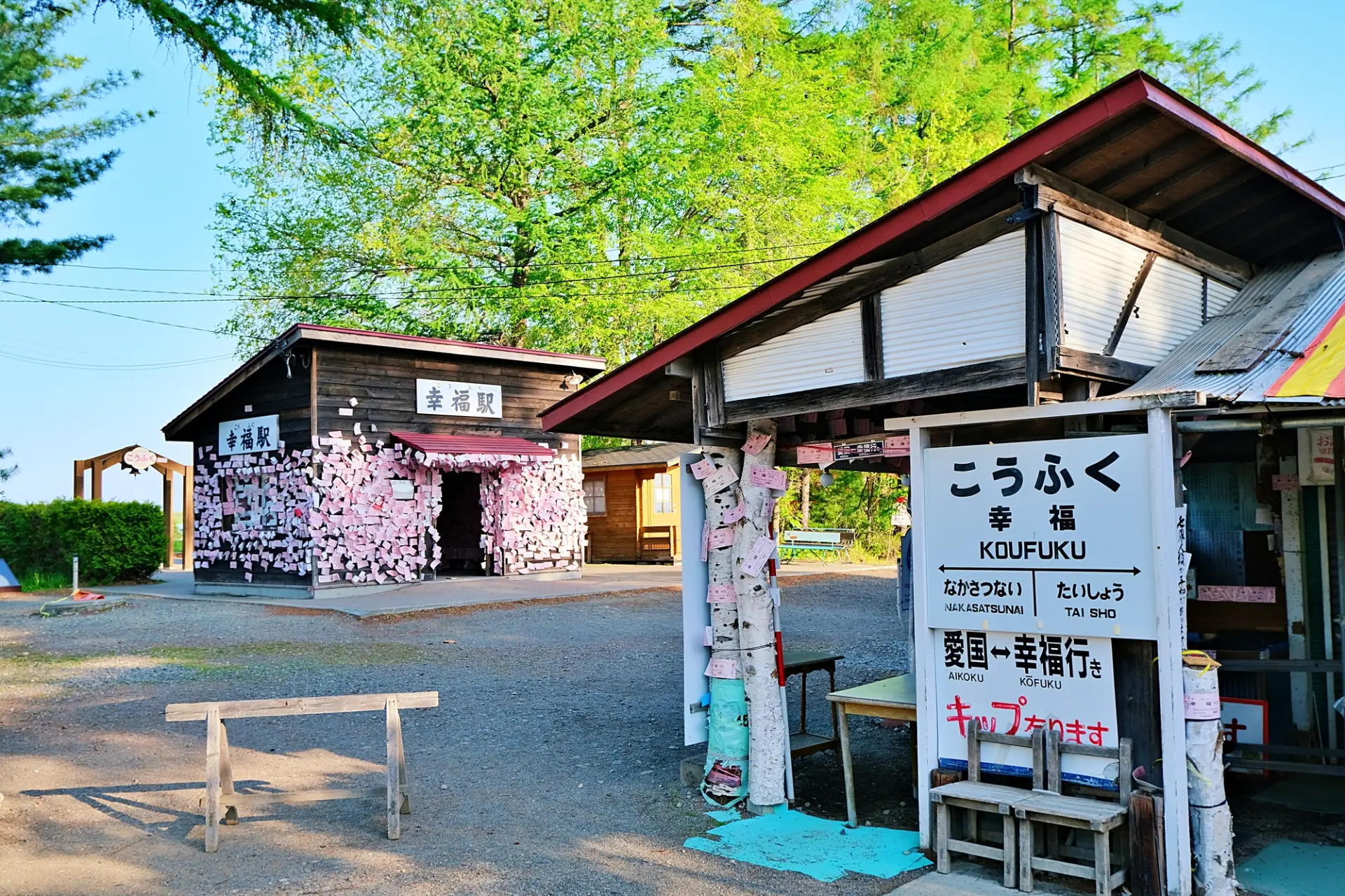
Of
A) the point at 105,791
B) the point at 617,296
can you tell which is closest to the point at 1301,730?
the point at 105,791

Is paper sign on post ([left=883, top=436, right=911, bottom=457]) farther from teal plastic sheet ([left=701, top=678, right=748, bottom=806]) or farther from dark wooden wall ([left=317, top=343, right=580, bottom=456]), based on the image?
dark wooden wall ([left=317, top=343, right=580, bottom=456])

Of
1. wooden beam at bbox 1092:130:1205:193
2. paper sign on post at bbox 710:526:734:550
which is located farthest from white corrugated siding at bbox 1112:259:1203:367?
paper sign on post at bbox 710:526:734:550

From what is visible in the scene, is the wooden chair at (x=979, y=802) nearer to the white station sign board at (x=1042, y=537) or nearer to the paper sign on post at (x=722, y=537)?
the white station sign board at (x=1042, y=537)

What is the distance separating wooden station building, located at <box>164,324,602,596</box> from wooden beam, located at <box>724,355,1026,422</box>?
485 inches

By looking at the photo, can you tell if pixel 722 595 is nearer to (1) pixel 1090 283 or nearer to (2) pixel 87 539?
(1) pixel 1090 283

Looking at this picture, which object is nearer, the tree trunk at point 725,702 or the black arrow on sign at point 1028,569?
the black arrow on sign at point 1028,569

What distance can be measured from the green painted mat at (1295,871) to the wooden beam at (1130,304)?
268 cm

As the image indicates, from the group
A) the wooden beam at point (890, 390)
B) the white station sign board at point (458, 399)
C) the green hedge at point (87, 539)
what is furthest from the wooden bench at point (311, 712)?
the green hedge at point (87, 539)

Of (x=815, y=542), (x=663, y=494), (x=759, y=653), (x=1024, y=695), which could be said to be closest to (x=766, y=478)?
(x=759, y=653)

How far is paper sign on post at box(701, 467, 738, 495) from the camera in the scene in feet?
22.3

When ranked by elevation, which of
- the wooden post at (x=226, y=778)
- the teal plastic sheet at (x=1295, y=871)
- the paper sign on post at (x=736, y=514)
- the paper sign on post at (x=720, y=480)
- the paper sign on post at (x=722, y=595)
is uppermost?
the paper sign on post at (x=720, y=480)

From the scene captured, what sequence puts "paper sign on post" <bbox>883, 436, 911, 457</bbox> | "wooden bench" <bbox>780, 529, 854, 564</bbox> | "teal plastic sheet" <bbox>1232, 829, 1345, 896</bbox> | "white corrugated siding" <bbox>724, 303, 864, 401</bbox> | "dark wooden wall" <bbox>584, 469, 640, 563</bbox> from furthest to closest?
1. "dark wooden wall" <bbox>584, 469, 640, 563</bbox>
2. "wooden bench" <bbox>780, 529, 854, 564</bbox>
3. "paper sign on post" <bbox>883, 436, 911, 457</bbox>
4. "white corrugated siding" <bbox>724, 303, 864, 401</bbox>
5. "teal plastic sheet" <bbox>1232, 829, 1345, 896</bbox>

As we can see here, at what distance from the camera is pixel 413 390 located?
1902 centimetres

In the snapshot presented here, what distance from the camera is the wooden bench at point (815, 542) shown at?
2428 centimetres
